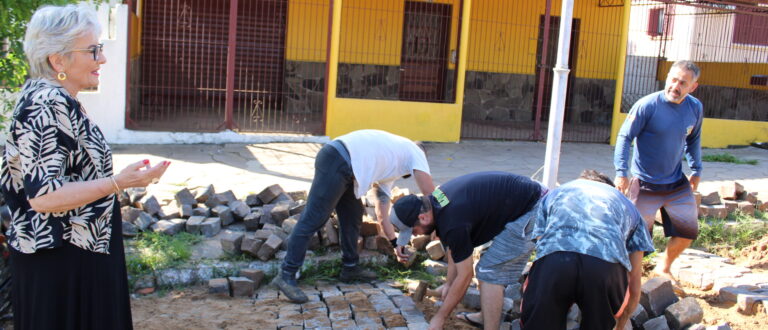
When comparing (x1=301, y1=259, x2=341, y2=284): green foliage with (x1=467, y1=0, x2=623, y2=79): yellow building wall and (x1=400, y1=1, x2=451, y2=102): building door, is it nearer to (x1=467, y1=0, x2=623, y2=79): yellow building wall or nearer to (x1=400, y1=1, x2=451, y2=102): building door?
(x1=400, y1=1, x2=451, y2=102): building door

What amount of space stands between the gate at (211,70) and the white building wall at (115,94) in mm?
215

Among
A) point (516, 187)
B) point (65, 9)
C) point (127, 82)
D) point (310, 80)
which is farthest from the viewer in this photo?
point (310, 80)

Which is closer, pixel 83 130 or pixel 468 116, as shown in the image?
pixel 83 130

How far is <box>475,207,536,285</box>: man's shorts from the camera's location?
4062 millimetres

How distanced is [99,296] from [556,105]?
4.33 m

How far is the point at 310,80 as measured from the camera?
13883mm

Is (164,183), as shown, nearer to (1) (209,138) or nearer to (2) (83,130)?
(1) (209,138)

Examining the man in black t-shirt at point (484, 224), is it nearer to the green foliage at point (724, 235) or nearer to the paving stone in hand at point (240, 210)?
the paving stone in hand at point (240, 210)

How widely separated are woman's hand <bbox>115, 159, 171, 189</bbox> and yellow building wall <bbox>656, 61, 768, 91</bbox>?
14.8 metres

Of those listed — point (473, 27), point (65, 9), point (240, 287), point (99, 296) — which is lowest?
point (240, 287)

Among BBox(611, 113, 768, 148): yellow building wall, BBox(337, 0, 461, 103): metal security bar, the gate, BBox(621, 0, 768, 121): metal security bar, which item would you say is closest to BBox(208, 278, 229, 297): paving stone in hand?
the gate

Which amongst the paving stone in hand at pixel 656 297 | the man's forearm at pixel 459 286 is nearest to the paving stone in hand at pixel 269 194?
the man's forearm at pixel 459 286

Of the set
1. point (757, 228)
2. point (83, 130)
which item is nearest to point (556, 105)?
point (757, 228)

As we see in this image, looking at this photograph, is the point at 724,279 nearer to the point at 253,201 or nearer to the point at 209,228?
the point at 253,201
